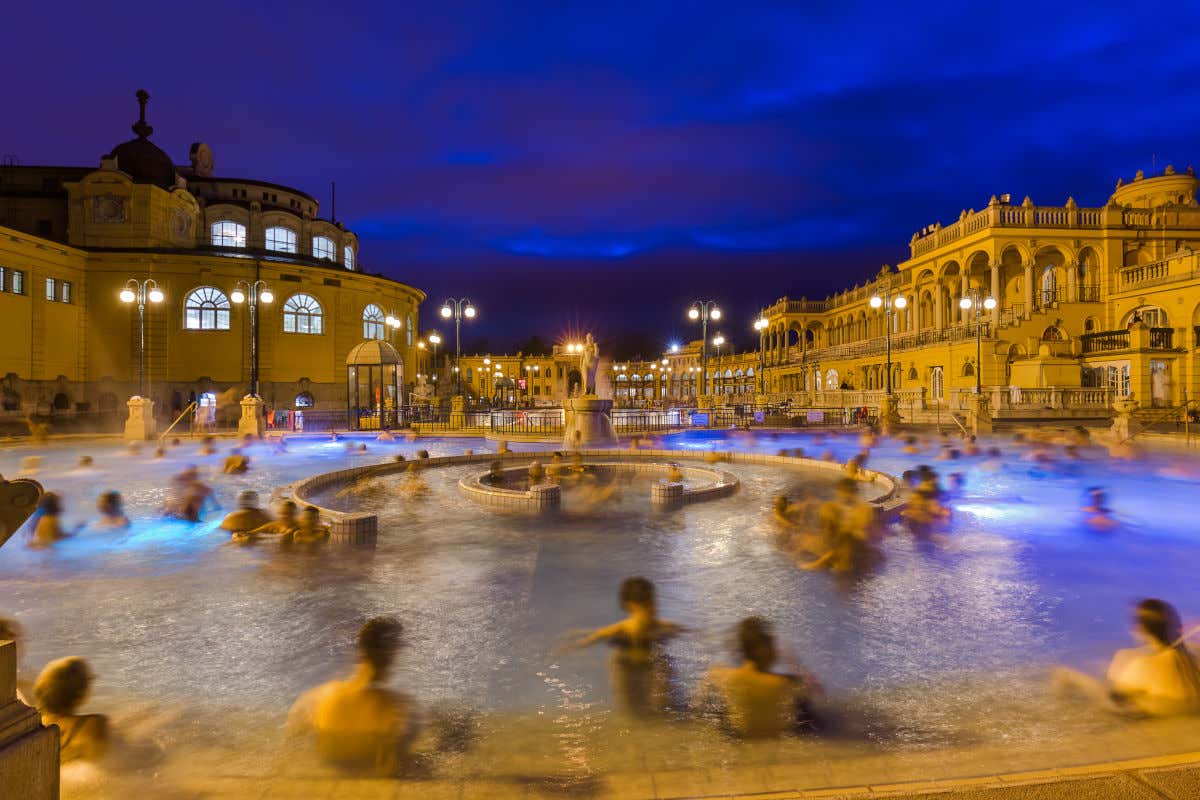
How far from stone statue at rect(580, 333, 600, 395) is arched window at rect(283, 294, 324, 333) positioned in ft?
95.2

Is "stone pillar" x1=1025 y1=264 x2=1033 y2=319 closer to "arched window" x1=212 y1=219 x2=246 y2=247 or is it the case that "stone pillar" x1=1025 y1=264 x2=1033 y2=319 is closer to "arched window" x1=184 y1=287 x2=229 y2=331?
"arched window" x1=184 y1=287 x2=229 y2=331

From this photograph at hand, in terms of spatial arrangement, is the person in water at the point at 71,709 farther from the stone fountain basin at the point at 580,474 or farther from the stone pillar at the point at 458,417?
the stone pillar at the point at 458,417

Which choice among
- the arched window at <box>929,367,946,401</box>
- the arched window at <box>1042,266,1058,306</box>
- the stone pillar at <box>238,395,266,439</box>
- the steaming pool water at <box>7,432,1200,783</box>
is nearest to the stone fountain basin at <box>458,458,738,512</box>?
the steaming pool water at <box>7,432,1200,783</box>

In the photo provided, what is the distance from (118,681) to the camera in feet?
15.9

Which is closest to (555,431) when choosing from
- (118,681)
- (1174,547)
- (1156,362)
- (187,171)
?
(1174,547)

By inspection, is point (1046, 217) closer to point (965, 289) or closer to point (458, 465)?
point (965, 289)

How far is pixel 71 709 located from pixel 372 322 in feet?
156

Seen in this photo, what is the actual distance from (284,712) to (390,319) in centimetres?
3777

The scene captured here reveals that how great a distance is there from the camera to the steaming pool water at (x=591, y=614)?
13.6 ft

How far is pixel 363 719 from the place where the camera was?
421cm

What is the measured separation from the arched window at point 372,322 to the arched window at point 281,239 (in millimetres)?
7529

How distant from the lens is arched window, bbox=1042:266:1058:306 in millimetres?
38844

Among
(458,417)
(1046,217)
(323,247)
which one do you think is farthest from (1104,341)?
(323,247)

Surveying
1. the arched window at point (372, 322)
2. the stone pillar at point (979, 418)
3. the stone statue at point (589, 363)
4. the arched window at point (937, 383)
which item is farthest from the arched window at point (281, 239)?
the stone pillar at point (979, 418)
